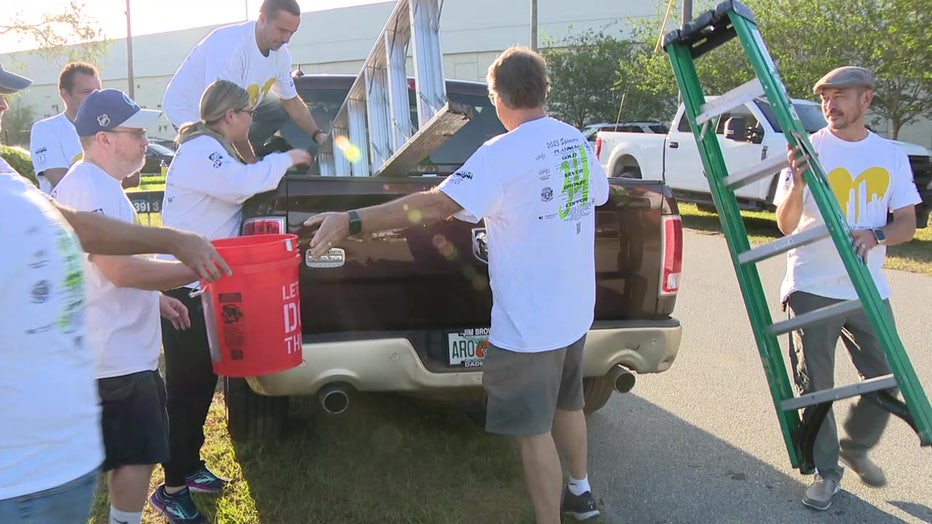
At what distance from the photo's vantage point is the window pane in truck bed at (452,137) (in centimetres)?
466

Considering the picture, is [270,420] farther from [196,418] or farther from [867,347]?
[867,347]

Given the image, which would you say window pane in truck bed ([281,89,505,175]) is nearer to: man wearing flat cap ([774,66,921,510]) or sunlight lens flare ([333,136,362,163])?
sunlight lens flare ([333,136,362,163])

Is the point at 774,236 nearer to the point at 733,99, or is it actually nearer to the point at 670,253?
the point at 670,253

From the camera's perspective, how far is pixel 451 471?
3.60 meters

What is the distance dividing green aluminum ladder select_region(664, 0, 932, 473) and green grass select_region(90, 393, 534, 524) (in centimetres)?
134

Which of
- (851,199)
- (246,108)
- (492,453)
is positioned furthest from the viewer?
(492,453)

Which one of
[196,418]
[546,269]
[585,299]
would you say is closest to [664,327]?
[585,299]

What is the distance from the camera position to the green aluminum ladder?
2.79m

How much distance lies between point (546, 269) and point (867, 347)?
181 centimetres

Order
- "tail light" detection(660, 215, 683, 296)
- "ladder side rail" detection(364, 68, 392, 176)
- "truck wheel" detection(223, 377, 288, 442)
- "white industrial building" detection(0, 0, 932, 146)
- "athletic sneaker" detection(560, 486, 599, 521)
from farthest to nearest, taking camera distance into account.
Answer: "white industrial building" detection(0, 0, 932, 146) < "ladder side rail" detection(364, 68, 392, 176) < "tail light" detection(660, 215, 683, 296) < "truck wheel" detection(223, 377, 288, 442) < "athletic sneaker" detection(560, 486, 599, 521)

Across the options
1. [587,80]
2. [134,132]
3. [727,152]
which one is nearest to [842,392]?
[134,132]

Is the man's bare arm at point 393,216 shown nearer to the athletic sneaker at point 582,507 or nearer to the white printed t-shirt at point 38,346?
the white printed t-shirt at point 38,346

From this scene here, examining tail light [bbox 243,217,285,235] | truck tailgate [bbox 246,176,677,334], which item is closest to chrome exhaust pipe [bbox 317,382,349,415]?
truck tailgate [bbox 246,176,677,334]

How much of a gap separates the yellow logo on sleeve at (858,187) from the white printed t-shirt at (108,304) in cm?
304
